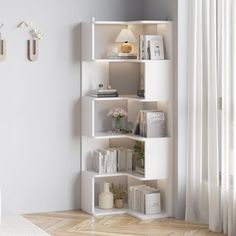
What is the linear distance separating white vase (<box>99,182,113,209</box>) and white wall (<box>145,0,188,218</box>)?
2.05 ft

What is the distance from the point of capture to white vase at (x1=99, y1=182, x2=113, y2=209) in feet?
21.9

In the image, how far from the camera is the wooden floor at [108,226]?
19.5ft

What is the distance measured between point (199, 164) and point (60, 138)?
4.46ft

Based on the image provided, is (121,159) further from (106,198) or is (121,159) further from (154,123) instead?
(154,123)

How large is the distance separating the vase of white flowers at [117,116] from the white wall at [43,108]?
0.35 meters

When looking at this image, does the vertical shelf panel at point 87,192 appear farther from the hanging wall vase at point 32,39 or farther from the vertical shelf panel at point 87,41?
the hanging wall vase at point 32,39

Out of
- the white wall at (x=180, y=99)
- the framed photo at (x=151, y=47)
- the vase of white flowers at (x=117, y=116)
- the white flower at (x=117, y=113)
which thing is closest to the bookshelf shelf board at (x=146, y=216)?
the white wall at (x=180, y=99)

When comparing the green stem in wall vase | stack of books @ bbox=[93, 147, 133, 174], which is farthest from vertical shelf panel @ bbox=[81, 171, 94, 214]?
the green stem in wall vase

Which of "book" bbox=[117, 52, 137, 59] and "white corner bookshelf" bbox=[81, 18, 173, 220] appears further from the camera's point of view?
"book" bbox=[117, 52, 137, 59]

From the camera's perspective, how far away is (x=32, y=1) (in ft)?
21.4

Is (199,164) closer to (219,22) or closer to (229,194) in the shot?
(229,194)

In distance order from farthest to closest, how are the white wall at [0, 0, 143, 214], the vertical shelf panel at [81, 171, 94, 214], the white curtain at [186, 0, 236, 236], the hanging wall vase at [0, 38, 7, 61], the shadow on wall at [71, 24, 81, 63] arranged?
the shadow on wall at [71, 24, 81, 63], the vertical shelf panel at [81, 171, 94, 214], the white wall at [0, 0, 143, 214], the hanging wall vase at [0, 38, 7, 61], the white curtain at [186, 0, 236, 236]

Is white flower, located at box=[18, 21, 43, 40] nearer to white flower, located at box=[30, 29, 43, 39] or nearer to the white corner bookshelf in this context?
white flower, located at box=[30, 29, 43, 39]

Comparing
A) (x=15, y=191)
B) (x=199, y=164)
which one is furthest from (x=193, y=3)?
(x=15, y=191)
